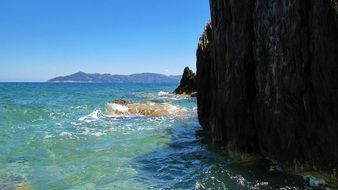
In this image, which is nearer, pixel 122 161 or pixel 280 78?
pixel 280 78

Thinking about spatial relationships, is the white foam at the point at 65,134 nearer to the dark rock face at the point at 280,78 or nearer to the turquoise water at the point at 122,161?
the turquoise water at the point at 122,161

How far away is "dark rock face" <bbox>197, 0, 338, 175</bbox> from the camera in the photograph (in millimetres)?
9156

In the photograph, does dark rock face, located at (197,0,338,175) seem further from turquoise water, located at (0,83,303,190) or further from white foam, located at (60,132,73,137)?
white foam, located at (60,132,73,137)

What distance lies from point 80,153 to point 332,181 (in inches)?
383

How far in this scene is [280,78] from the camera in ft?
34.9

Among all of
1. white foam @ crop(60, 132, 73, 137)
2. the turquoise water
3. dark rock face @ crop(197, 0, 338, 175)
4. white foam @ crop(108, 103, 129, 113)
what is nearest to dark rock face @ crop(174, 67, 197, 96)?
white foam @ crop(108, 103, 129, 113)

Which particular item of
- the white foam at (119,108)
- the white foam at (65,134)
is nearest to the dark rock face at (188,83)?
the white foam at (119,108)

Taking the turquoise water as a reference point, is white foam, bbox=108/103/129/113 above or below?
above

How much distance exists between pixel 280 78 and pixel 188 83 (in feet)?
157

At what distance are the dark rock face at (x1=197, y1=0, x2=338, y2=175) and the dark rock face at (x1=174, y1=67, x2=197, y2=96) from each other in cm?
4081

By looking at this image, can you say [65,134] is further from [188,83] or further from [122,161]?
[188,83]

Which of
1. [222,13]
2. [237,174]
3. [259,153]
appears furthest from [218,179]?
[222,13]

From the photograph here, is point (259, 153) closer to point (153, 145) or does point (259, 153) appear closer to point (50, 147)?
point (153, 145)

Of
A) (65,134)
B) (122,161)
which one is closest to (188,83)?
(65,134)
